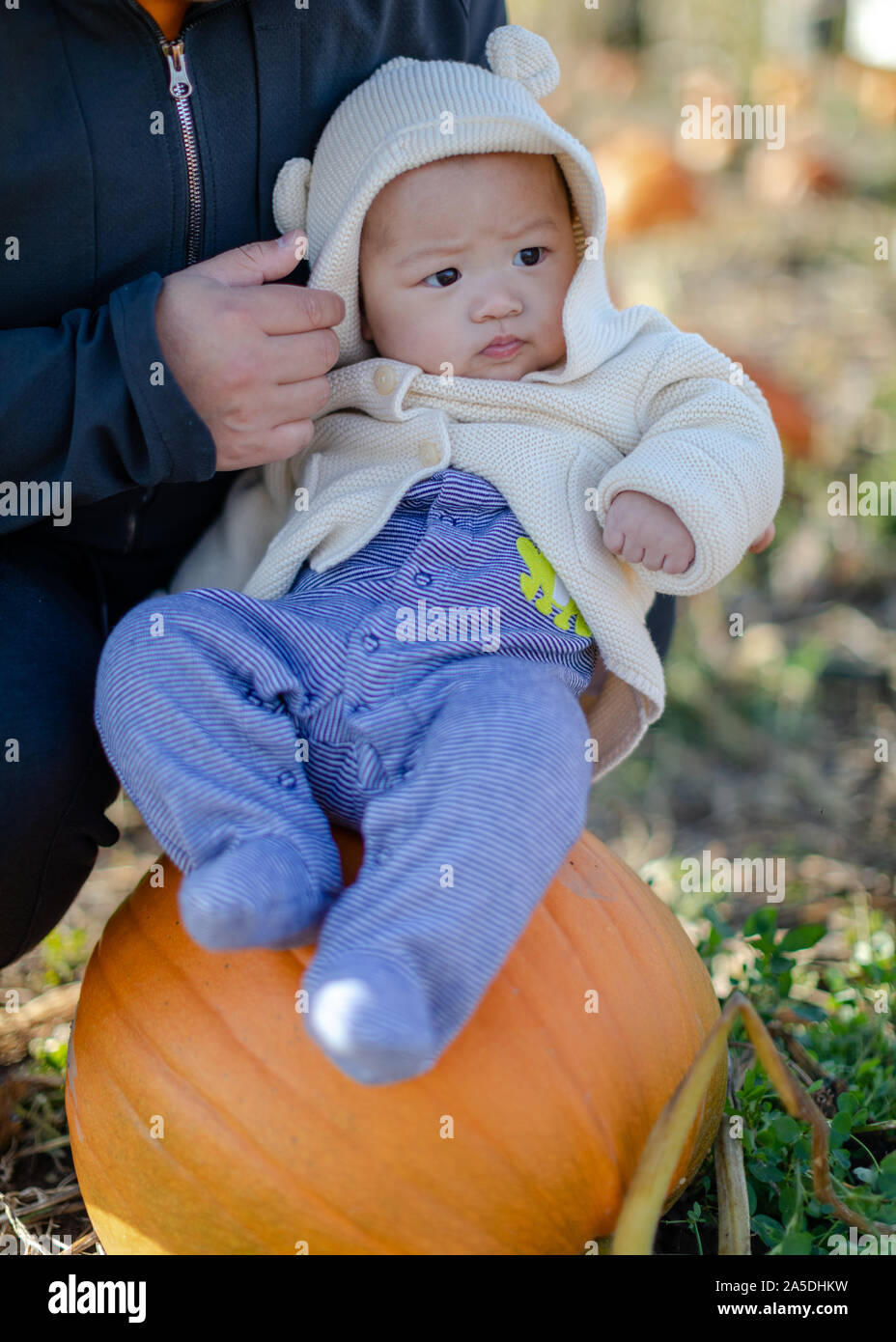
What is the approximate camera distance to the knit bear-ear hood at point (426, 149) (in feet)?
5.83

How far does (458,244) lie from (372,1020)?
3.44ft

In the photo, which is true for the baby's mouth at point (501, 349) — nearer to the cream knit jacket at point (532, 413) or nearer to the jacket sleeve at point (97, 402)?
the cream knit jacket at point (532, 413)

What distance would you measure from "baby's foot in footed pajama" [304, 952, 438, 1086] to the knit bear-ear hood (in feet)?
2.99

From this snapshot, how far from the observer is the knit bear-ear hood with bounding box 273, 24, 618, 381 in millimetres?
1777

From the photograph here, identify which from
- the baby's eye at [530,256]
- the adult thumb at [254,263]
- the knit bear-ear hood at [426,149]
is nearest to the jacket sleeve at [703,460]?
the knit bear-ear hood at [426,149]

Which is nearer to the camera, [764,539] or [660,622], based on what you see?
[764,539]

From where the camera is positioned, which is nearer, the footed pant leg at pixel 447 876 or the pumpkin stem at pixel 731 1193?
the footed pant leg at pixel 447 876

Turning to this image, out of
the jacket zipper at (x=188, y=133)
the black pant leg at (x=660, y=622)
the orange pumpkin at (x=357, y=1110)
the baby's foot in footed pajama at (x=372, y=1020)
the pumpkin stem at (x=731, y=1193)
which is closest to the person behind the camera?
the baby's foot in footed pajama at (x=372, y=1020)

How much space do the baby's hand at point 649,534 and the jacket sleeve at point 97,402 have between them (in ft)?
1.66

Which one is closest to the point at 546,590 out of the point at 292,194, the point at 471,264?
the point at 471,264

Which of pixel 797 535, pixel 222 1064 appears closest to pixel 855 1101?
pixel 222 1064

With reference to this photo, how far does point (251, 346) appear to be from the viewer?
5.51 ft

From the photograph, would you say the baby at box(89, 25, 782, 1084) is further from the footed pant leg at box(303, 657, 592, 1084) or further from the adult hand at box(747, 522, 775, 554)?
the adult hand at box(747, 522, 775, 554)

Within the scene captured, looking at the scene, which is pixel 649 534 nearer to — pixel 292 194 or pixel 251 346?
pixel 251 346
